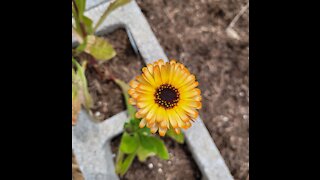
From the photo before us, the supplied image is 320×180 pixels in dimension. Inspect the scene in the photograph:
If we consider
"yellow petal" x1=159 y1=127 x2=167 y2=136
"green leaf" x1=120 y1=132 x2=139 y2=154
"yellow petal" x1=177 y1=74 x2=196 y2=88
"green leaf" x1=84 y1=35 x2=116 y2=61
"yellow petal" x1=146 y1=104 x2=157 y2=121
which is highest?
"green leaf" x1=84 y1=35 x2=116 y2=61

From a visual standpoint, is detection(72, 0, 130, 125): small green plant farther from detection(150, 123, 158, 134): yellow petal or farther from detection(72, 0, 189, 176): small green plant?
detection(150, 123, 158, 134): yellow petal

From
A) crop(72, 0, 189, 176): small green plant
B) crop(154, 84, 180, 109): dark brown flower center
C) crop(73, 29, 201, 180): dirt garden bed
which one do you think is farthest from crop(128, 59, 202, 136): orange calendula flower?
crop(73, 29, 201, 180): dirt garden bed

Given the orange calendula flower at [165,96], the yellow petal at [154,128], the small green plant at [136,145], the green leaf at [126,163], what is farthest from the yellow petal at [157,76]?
the green leaf at [126,163]

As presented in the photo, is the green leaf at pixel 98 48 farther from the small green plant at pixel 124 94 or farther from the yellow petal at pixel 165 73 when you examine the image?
the yellow petal at pixel 165 73

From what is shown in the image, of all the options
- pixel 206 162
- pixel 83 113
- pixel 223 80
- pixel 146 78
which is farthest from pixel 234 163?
pixel 146 78

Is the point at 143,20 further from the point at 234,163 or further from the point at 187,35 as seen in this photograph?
the point at 234,163

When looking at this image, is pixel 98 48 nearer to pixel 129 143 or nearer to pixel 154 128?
pixel 129 143
